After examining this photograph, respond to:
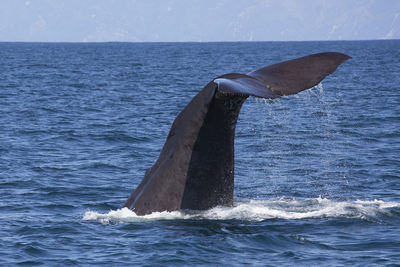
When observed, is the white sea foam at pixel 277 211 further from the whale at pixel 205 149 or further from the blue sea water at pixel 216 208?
the whale at pixel 205 149

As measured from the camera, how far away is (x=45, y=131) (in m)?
20.8

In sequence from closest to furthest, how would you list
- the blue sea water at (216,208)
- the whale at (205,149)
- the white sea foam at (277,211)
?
the whale at (205,149) < the blue sea water at (216,208) < the white sea foam at (277,211)

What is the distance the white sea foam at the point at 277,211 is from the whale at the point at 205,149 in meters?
0.22

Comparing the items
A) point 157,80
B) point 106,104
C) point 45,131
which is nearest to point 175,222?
point 45,131

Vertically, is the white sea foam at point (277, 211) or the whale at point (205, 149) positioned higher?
the whale at point (205, 149)

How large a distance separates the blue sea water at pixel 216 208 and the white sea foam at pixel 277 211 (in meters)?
0.02

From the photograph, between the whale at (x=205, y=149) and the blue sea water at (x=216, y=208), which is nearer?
the whale at (x=205, y=149)

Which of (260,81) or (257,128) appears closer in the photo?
(260,81)

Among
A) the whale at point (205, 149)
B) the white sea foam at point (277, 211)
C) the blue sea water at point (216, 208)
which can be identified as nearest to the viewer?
the whale at point (205, 149)

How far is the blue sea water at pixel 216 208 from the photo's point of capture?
8.66m

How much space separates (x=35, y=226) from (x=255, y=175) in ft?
17.0

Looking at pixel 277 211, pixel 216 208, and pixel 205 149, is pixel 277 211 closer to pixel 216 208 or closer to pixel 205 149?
pixel 216 208

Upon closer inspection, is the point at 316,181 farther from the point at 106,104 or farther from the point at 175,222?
the point at 106,104

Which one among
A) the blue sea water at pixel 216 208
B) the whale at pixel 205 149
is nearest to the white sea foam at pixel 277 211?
the blue sea water at pixel 216 208
